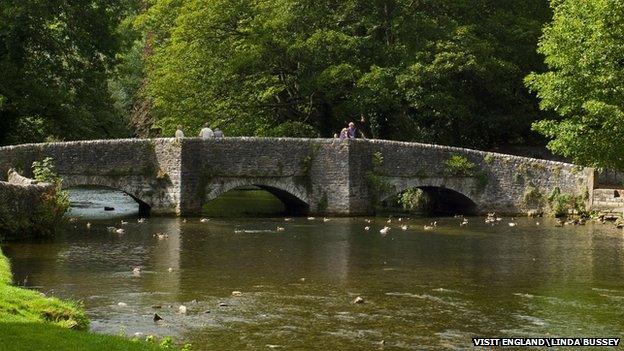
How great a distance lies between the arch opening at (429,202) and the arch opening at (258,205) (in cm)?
437

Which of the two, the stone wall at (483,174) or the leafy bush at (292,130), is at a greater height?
the leafy bush at (292,130)

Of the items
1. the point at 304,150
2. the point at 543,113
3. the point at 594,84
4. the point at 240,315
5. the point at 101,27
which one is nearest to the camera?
the point at 240,315

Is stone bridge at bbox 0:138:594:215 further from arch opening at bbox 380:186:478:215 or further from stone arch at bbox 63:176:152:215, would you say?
arch opening at bbox 380:186:478:215

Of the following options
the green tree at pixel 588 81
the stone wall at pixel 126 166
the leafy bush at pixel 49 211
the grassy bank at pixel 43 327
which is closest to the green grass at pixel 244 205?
the stone wall at pixel 126 166

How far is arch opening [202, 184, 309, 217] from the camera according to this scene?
129 ft

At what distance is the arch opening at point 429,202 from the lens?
139 ft

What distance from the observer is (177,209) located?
121 feet

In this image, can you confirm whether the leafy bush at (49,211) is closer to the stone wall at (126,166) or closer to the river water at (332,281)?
the river water at (332,281)

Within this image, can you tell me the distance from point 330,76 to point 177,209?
1263 cm

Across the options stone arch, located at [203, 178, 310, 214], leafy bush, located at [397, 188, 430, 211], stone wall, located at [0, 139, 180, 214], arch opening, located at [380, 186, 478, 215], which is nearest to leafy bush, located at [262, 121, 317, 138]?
arch opening, located at [380, 186, 478, 215]

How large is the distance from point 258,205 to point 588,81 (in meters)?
15.7

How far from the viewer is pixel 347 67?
46.4m

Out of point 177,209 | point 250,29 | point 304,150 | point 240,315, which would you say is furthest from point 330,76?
point 240,315

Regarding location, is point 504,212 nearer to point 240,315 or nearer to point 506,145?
point 506,145
